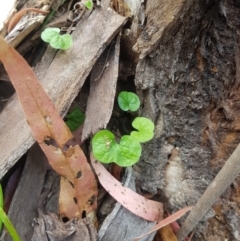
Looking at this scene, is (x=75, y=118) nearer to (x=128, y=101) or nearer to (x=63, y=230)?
(x=128, y=101)

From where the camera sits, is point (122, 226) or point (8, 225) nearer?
point (8, 225)

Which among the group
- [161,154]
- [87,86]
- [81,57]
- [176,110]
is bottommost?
[161,154]

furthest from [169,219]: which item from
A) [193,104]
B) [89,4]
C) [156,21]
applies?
[89,4]

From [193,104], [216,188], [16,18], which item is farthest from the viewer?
[16,18]

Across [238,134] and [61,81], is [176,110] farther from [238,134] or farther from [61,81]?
[61,81]

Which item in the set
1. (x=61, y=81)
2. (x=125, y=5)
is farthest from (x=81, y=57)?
(x=125, y=5)

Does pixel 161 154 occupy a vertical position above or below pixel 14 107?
below
